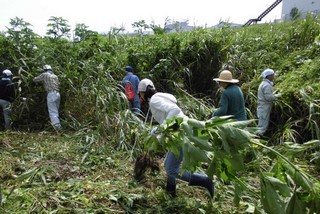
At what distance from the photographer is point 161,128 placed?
93.9 inches

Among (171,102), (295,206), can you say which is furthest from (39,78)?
(295,206)

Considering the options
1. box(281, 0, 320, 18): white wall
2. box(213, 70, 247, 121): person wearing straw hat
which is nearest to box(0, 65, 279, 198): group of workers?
box(213, 70, 247, 121): person wearing straw hat

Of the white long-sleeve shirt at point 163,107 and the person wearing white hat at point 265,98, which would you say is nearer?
the white long-sleeve shirt at point 163,107

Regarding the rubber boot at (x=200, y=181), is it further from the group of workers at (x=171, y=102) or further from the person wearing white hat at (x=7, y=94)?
the person wearing white hat at (x=7, y=94)

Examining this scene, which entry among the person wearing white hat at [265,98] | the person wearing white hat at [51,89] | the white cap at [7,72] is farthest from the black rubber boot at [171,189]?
the white cap at [7,72]

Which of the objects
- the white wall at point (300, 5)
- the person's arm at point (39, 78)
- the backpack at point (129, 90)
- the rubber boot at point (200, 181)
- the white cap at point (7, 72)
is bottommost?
the rubber boot at point (200, 181)

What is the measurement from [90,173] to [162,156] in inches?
49.7

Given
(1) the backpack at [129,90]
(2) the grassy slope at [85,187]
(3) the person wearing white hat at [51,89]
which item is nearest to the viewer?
(2) the grassy slope at [85,187]

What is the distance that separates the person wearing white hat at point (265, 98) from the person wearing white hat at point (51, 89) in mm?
3871

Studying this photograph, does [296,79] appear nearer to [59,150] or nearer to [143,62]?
[143,62]

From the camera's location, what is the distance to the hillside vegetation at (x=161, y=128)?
2205 mm

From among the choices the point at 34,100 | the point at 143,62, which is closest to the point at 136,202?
the point at 34,100

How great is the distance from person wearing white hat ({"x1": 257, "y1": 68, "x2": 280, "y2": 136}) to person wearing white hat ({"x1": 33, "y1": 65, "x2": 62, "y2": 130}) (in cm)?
387

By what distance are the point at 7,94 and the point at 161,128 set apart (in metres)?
4.92
